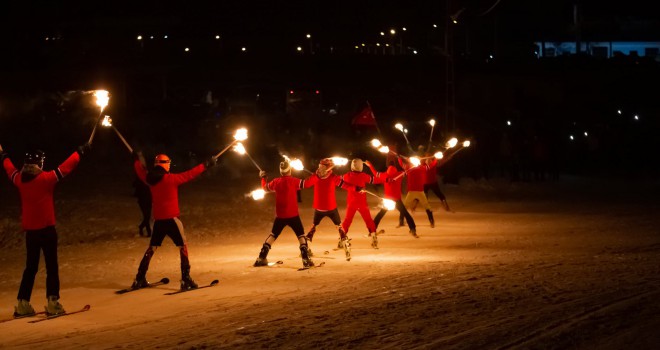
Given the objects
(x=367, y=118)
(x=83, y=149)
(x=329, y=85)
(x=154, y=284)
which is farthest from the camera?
(x=329, y=85)

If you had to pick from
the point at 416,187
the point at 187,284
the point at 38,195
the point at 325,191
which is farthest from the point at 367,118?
the point at 38,195

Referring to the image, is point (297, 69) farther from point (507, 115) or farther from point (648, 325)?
point (648, 325)

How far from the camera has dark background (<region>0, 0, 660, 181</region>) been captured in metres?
43.7

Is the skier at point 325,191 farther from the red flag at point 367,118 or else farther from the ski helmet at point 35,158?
the red flag at point 367,118

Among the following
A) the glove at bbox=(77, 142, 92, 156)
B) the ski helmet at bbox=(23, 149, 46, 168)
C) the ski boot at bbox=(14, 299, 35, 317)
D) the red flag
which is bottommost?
the ski boot at bbox=(14, 299, 35, 317)

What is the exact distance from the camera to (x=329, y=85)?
6656 cm

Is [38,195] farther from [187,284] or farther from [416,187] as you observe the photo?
[416,187]

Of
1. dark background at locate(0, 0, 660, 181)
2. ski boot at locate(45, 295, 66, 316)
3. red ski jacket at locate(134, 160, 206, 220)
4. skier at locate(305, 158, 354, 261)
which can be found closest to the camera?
ski boot at locate(45, 295, 66, 316)

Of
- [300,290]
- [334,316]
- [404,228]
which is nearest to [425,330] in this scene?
[334,316]

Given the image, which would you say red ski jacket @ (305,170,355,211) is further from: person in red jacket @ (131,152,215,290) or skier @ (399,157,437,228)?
skier @ (399,157,437,228)

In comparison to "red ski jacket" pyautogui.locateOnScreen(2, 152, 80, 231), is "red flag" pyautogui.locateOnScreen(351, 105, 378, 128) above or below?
above

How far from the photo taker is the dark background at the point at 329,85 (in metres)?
43.7

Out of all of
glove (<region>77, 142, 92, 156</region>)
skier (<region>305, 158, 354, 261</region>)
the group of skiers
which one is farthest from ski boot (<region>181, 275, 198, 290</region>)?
skier (<region>305, 158, 354, 261</region>)

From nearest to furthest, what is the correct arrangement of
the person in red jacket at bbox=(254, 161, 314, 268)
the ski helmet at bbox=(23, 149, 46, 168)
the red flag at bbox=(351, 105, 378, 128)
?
1. the ski helmet at bbox=(23, 149, 46, 168)
2. the person in red jacket at bbox=(254, 161, 314, 268)
3. the red flag at bbox=(351, 105, 378, 128)
